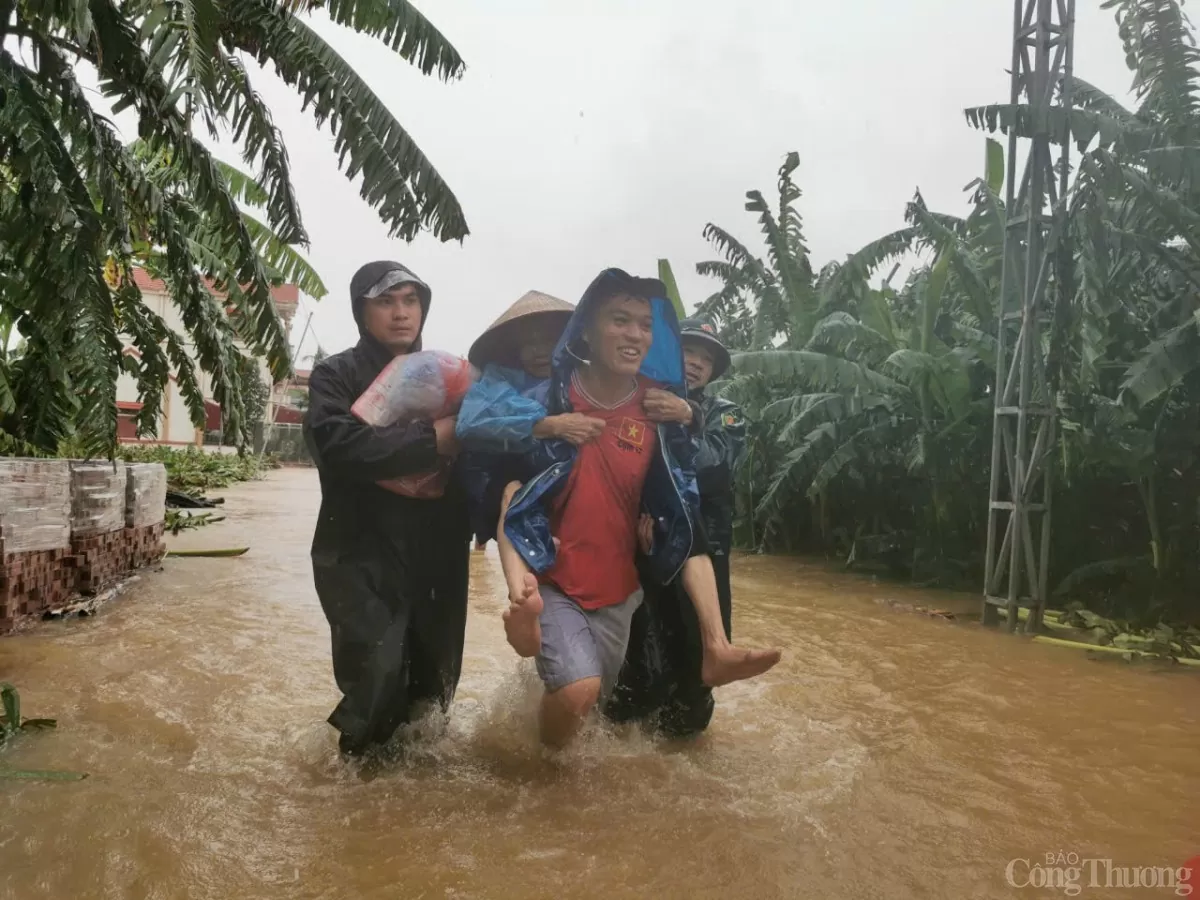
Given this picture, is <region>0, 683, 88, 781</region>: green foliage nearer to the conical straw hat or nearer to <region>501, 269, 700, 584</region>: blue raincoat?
<region>501, 269, 700, 584</region>: blue raincoat

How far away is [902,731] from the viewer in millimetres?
4297

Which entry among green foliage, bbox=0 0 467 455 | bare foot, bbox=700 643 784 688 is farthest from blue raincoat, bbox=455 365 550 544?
green foliage, bbox=0 0 467 455

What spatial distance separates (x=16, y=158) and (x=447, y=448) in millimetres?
2709

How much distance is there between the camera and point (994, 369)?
323 inches

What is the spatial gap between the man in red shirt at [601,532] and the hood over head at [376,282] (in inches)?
25.3

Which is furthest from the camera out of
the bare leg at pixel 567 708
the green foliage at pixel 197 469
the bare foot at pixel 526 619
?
the green foliage at pixel 197 469

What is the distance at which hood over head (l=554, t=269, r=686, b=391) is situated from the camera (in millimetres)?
3047

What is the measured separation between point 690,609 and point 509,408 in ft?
3.52

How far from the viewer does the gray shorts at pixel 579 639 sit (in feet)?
9.71

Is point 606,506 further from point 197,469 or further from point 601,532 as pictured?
point 197,469

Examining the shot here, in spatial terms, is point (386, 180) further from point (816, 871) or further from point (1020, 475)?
point (1020, 475)

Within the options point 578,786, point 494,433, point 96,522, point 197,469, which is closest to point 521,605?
point 494,433

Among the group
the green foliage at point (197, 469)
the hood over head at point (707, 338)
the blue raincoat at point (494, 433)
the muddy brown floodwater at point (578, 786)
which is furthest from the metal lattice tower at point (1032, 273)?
the green foliage at point (197, 469)

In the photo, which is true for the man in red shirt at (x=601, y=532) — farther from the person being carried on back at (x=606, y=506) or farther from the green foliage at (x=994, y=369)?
the green foliage at (x=994, y=369)
